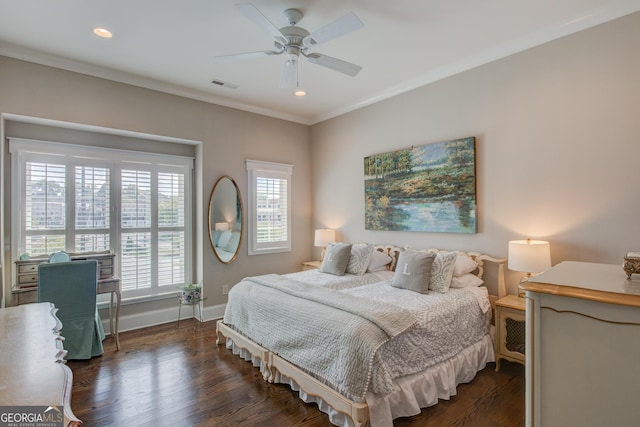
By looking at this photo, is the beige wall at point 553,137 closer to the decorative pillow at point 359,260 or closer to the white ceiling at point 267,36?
the white ceiling at point 267,36

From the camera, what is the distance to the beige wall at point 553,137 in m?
2.61

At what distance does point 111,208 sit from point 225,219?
138 centimetres

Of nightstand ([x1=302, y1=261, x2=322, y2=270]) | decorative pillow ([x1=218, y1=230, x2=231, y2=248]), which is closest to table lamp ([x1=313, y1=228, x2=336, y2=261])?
nightstand ([x1=302, y1=261, x2=322, y2=270])

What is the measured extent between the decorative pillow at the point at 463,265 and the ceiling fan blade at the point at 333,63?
209 cm

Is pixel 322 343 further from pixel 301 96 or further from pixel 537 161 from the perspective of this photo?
pixel 301 96

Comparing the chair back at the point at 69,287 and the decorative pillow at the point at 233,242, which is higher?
the decorative pillow at the point at 233,242

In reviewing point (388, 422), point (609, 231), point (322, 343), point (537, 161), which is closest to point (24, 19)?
point (322, 343)

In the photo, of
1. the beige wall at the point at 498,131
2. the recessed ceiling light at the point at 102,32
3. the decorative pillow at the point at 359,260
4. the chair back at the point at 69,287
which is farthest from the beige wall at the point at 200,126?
the decorative pillow at the point at 359,260

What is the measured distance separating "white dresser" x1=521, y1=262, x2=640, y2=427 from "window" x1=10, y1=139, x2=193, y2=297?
4247mm

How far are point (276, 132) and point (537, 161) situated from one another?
3.56m

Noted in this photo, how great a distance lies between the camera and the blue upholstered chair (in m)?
3.03

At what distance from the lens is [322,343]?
233 cm

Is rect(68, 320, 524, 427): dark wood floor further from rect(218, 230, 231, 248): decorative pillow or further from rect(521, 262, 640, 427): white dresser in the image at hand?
rect(218, 230, 231, 248): decorative pillow

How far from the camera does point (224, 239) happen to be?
466 centimetres
